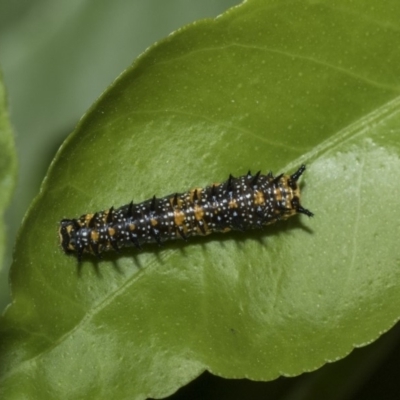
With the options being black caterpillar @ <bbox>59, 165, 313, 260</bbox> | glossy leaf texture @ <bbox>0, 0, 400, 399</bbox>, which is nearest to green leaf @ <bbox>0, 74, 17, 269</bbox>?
glossy leaf texture @ <bbox>0, 0, 400, 399</bbox>

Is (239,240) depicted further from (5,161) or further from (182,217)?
(5,161)

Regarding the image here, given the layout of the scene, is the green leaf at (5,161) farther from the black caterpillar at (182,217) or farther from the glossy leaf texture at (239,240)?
the black caterpillar at (182,217)

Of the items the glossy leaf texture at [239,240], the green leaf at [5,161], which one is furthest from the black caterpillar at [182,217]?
the green leaf at [5,161]

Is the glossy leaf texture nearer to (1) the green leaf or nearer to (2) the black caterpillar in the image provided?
(2) the black caterpillar

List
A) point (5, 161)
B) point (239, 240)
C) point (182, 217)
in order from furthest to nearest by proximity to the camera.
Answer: point (182, 217) < point (239, 240) < point (5, 161)

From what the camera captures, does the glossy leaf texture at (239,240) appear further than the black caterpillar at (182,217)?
No

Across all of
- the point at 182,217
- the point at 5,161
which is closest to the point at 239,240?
the point at 182,217

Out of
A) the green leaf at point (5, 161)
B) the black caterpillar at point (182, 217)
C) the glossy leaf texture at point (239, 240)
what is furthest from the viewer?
the black caterpillar at point (182, 217)
